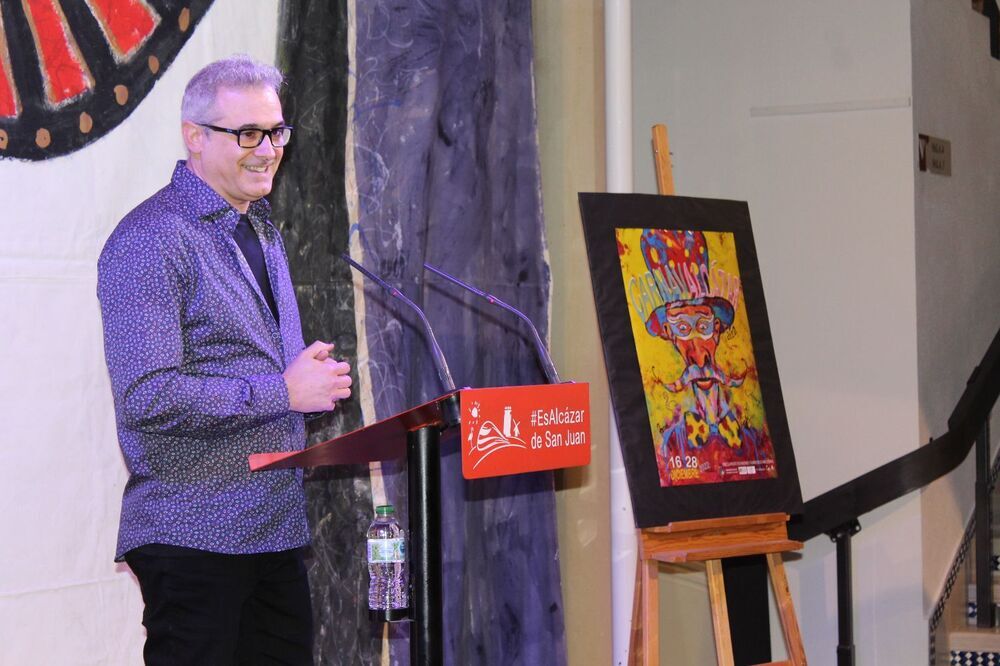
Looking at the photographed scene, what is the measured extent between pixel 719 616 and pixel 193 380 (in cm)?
Answer: 176

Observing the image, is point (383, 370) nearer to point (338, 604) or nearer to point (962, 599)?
point (338, 604)

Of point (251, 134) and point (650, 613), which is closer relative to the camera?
point (251, 134)

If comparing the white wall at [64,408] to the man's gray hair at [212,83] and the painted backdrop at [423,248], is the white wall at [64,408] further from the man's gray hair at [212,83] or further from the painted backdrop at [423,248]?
the painted backdrop at [423,248]

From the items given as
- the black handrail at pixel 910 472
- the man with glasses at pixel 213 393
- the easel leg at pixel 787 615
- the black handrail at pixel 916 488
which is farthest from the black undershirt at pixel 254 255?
the black handrail at pixel 916 488

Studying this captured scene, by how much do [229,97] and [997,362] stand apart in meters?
3.26

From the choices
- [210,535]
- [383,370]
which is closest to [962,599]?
[383,370]

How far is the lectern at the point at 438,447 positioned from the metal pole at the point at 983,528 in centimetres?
289

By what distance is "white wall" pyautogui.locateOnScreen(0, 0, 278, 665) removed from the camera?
2123 mm

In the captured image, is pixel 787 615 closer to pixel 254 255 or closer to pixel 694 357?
pixel 694 357

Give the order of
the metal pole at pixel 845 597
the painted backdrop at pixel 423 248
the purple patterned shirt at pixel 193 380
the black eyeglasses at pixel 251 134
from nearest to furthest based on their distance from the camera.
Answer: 1. the purple patterned shirt at pixel 193 380
2. the black eyeglasses at pixel 251 134
3. the painted backdrop at pixel 423 248
4. the metal pole at pixel 845 597

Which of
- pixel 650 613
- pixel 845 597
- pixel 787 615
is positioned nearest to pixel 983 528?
pixel 845 597

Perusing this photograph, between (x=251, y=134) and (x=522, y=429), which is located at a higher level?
(x=251, y=134)

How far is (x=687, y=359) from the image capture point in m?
3.25

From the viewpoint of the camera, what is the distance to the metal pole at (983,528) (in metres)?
4.32
